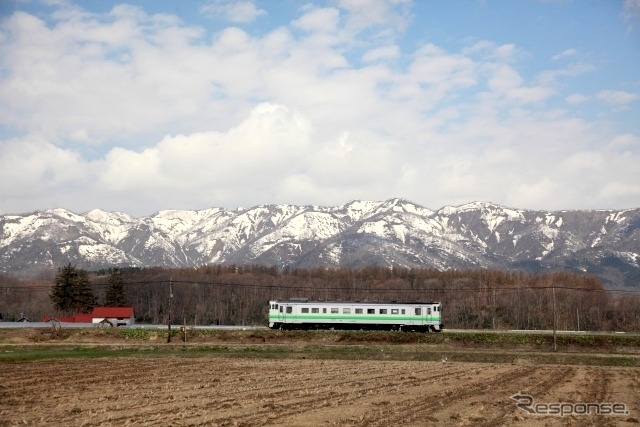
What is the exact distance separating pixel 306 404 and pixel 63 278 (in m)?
97.2

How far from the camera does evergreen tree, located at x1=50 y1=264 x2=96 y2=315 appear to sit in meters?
110

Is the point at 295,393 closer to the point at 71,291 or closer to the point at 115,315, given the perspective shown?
the point at 115,315

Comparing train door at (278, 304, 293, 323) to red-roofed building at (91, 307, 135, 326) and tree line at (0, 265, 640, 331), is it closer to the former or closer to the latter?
red-roofed building at (91, 307, 135, 326)

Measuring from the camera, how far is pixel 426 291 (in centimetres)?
16725

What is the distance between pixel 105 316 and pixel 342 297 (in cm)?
6995

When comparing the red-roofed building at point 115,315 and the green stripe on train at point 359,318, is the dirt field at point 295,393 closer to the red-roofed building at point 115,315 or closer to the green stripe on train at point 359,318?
the green stripe on train at point 359,318

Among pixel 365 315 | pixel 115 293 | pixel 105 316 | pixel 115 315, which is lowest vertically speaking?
pixel 105 316

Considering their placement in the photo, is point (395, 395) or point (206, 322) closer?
point (395, 395)

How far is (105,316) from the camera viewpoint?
110 metres

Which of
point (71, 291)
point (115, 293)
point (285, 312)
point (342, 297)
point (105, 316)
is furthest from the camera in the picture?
point (342, 297)

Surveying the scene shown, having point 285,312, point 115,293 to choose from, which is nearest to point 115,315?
point 115,293

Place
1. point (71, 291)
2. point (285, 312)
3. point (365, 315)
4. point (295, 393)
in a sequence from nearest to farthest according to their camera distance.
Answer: point (295, 393), point (365, 315), point (285, 312), point (71, 291)

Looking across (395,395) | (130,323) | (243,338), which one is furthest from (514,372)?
(130,323)

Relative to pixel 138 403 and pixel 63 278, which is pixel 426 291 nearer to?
pixel 63 278
